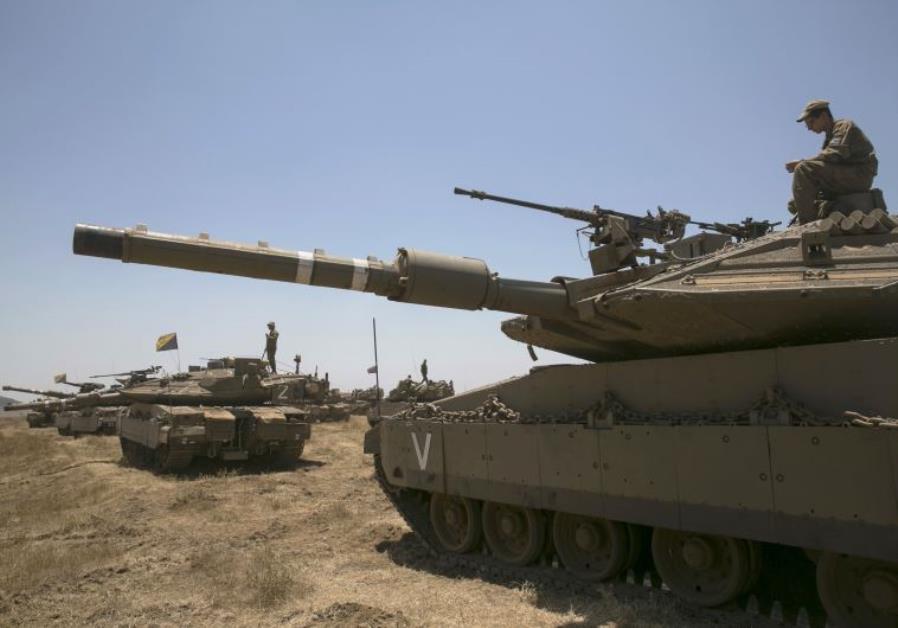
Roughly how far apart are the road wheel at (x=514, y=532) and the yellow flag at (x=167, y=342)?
22053 mm

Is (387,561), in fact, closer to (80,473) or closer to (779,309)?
(779,309)

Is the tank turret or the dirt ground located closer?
the tank turret

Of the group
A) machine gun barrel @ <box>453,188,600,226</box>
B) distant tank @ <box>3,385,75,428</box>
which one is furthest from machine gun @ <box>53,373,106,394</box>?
machine gun barrel @ <box>453,188,600,226</box>

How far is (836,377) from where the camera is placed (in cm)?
574

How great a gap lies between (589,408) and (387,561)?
3.50 m

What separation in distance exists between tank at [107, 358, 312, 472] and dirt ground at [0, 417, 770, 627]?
1135mm

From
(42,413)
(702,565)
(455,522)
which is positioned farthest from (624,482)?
(42,413)

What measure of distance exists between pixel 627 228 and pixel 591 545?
3702 millimetres

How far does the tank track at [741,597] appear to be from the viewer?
247 inches

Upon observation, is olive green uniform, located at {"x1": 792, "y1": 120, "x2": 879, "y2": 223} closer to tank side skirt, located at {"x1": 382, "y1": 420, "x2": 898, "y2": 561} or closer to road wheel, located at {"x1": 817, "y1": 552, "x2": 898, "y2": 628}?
tank side skirt, located at {"x1": 382, "y1": 420, "x2": 898, "y2": 561}

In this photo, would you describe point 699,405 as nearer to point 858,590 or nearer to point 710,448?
point 710,448

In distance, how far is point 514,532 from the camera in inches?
345

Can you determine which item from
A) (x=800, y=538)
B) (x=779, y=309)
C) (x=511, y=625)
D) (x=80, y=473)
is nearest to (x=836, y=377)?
(x=779, y=309)

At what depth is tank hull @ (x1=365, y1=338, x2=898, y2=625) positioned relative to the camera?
5.39 meters
